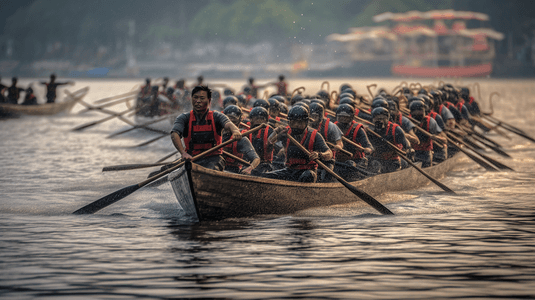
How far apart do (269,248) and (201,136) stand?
2.01 m

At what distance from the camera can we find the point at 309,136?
11.5 metres

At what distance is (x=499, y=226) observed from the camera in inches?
442

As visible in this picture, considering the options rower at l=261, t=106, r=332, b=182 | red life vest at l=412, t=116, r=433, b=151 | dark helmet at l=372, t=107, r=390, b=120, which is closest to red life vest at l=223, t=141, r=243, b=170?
rower at l=261, t=106, r=332, b=182

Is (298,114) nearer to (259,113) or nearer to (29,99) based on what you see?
(259,113)

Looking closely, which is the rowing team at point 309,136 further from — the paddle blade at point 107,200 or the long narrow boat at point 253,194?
the paddle blade at point 107,200

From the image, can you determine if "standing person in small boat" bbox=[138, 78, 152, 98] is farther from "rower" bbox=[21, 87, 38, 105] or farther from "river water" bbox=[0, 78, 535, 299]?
"river water" bbox=[0, 78, 535, 299]

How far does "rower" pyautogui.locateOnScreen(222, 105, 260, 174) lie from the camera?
11195 millimetres

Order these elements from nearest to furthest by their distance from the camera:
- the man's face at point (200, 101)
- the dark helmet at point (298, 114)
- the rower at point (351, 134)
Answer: the man's face at point (200, 101) < the dark helmet at point (298, 114) < the rower at point (351, 134)

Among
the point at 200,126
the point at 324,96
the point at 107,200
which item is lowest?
the point at 107,200

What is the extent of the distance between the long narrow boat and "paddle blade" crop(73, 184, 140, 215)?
2.23ft

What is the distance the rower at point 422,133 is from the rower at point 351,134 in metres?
2.54

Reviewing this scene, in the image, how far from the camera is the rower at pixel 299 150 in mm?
11383

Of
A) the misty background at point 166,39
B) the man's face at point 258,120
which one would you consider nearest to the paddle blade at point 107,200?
the man's face at point 258,120

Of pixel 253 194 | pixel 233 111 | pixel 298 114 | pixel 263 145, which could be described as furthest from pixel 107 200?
pixel 298 114
